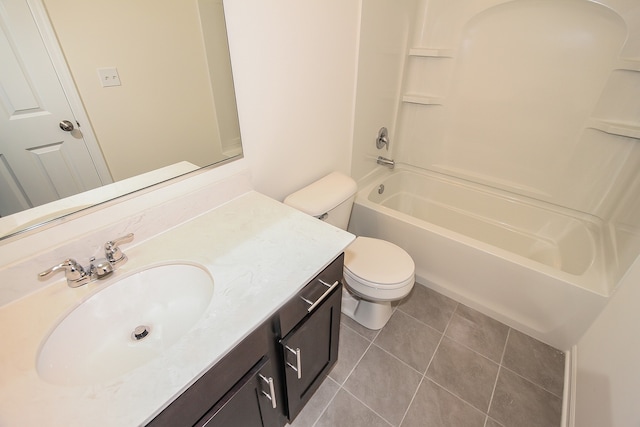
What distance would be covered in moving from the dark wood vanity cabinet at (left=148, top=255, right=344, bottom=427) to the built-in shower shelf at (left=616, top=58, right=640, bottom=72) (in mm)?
1861

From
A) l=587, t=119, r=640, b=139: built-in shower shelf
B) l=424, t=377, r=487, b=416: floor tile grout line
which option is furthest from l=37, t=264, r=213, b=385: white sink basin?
l=587, t=119, r=640, b=139: built-in shower shelf

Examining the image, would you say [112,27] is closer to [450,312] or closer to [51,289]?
[51,289]

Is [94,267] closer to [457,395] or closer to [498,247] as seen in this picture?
[457,395]

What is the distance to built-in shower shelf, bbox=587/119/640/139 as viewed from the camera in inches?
60.4

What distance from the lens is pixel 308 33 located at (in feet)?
4.01

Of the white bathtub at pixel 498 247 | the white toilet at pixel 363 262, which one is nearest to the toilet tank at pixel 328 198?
the white toilet at pixel 363 262

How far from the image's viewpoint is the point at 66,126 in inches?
29.7

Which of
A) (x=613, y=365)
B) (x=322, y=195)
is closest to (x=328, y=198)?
(x=322, y=195)

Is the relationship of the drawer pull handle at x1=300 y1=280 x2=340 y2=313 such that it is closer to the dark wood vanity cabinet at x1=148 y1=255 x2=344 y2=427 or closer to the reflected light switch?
the dark wood vanity cabinet at x1=148 y1=255 x2=344 y2=427

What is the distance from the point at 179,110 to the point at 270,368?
896mm

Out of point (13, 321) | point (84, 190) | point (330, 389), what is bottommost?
point (330, 389)

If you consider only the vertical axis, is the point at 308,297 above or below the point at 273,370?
above

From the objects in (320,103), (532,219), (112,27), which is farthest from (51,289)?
(532,219)

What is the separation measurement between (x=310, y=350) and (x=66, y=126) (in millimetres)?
1015
